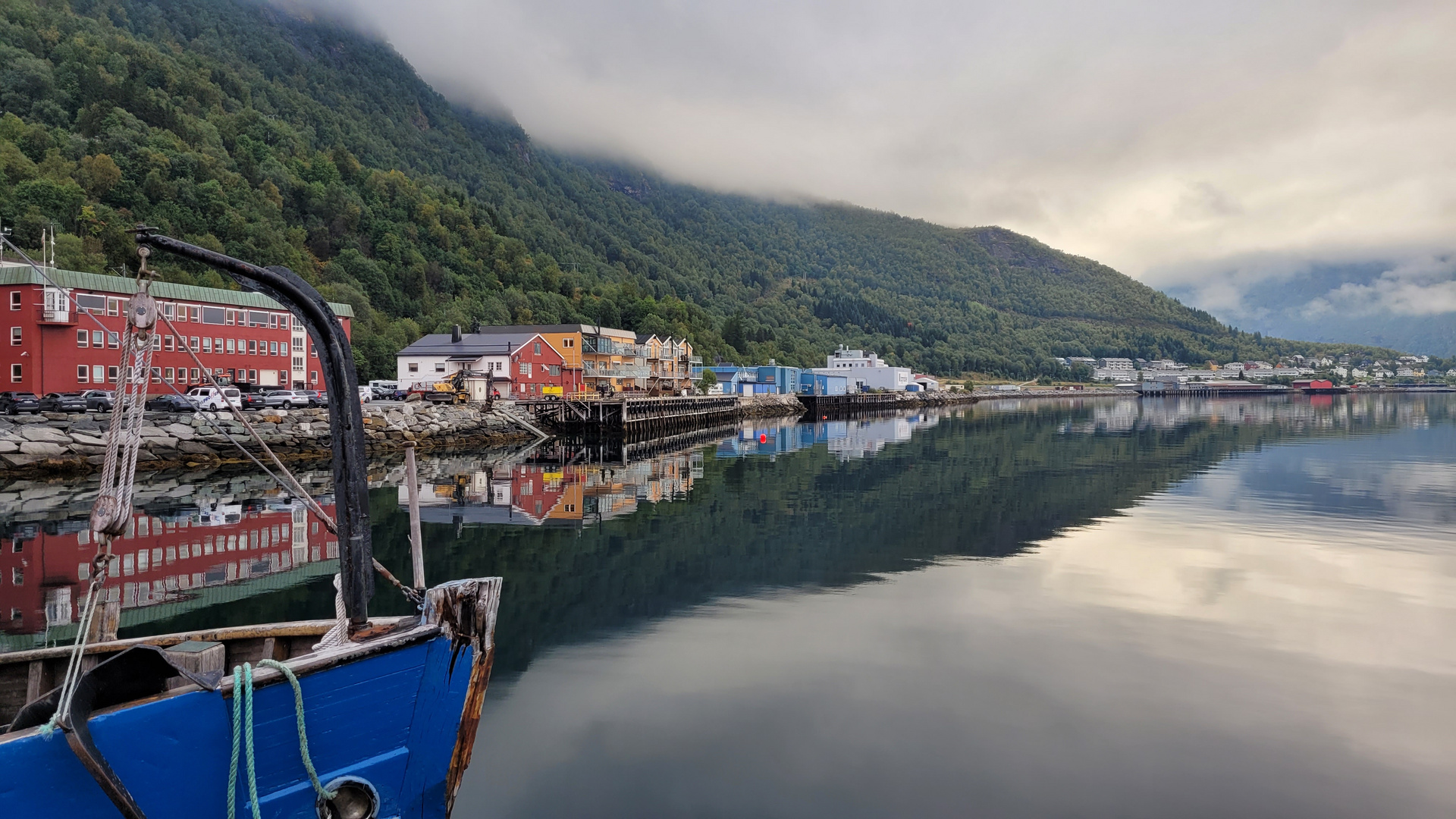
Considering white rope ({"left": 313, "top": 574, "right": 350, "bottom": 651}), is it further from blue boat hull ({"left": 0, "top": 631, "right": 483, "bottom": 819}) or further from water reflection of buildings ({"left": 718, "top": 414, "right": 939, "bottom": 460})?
water reflection of buildings ({"left": 718, "top": 414, "right": 939, "bottom": 460})

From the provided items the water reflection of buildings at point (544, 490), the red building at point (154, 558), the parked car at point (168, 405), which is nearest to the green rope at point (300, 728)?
the red building at point (154, 558)

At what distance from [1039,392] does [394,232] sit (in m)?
133

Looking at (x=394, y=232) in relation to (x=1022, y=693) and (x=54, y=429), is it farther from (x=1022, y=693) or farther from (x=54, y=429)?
(x=1022, y=693)

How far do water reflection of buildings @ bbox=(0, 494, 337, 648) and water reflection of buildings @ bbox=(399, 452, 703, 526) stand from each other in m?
4.54

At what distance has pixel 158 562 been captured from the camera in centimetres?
1900

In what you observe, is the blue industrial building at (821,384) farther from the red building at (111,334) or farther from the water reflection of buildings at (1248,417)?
the red building at (111,334)

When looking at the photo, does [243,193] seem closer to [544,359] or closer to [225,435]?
[544,359]

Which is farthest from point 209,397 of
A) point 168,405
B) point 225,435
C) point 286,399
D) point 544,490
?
point 544,490

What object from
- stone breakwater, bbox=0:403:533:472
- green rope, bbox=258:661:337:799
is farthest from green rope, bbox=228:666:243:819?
stone breakwater, bbox=0:403:533:472

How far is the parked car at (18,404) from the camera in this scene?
126ft

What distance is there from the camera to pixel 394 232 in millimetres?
122750

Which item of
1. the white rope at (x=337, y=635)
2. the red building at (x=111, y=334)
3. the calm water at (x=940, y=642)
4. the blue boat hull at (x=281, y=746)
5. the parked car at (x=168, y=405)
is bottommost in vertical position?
the calm water at (x=940, y=642)

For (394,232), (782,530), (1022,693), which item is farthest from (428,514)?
(394,232)

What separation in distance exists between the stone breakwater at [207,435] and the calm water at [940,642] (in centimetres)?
704
